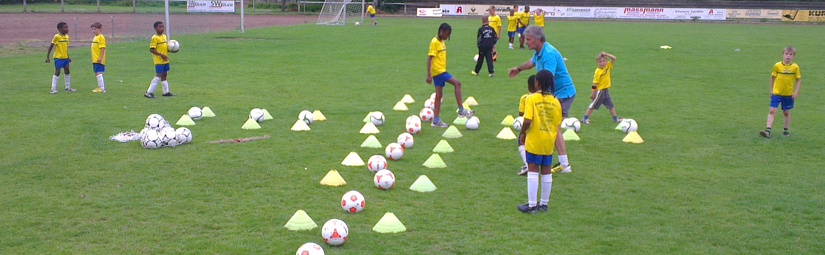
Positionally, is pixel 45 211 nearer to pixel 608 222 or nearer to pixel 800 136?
pixel 608 222

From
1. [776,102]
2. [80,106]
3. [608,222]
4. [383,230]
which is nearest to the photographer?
[383,230]

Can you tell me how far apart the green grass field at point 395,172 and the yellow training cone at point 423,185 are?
11 centimetres

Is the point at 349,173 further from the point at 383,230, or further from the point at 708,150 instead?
the point at 708,150

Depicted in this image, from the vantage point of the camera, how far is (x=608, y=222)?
283 inches

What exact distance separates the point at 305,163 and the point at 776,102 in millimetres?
7379

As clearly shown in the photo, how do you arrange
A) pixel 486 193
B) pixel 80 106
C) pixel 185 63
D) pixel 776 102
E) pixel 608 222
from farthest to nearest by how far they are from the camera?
pixel 185 63 → pixel 80 106 → pixel 776 102 → pixel 486 193 → pixel 608 222

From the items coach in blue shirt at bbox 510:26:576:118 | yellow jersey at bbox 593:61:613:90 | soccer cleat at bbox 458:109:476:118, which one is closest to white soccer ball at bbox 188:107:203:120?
soccer cleat at bbox 458:109:476:118

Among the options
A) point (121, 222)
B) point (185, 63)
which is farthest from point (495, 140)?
point (185, 63)

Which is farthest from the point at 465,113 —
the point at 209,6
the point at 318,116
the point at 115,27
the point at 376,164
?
the point at 209,6

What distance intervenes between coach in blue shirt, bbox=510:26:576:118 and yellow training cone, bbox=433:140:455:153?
1.67m

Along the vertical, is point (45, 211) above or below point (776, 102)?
below

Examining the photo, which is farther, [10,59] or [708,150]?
[10,59]

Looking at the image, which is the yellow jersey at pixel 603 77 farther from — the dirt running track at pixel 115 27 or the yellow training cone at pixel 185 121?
the dirt running track at pixel 115 27

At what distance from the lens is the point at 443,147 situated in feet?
33.9
